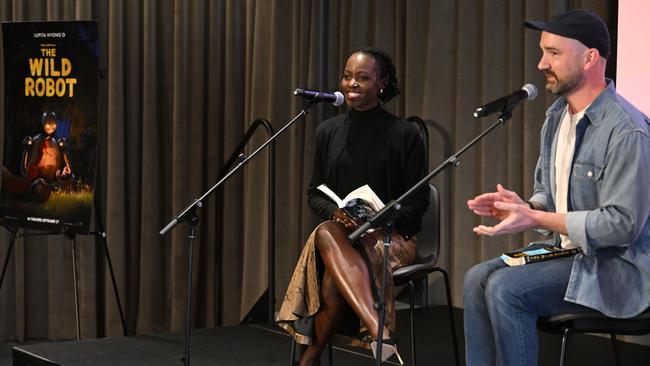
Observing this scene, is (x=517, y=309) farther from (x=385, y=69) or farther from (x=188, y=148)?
(x=188, y=148)

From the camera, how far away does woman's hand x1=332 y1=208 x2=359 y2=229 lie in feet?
9.78

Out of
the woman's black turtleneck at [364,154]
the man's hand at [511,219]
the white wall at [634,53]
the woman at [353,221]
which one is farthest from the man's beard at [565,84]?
Result: the white wall at [634,53]

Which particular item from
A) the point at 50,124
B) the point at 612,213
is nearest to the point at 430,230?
the point at 612,213

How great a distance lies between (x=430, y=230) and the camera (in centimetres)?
338

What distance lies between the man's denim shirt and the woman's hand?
787mm

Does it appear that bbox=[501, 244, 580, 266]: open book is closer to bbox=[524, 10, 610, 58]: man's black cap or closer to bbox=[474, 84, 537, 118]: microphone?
bbox=[474, 84, 537, 118]: microphone

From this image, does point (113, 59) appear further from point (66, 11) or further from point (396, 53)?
point (396, 53)

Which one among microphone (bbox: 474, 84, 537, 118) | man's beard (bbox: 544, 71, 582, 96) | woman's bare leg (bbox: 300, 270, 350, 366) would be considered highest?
man's beard (bbox: 544, 71, 582, 96)

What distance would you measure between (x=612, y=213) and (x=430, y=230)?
111 cm

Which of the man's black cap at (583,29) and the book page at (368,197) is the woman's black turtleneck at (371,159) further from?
the man's black cap at (583,29)

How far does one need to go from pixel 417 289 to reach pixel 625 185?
8.38ft

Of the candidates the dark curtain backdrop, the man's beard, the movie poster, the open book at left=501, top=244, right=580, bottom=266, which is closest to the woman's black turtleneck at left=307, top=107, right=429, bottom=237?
the open book at left=501, top=244, right=580, bottom=266

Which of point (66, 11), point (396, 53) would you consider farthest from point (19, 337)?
point (396, 53)

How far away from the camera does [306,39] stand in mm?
5203
